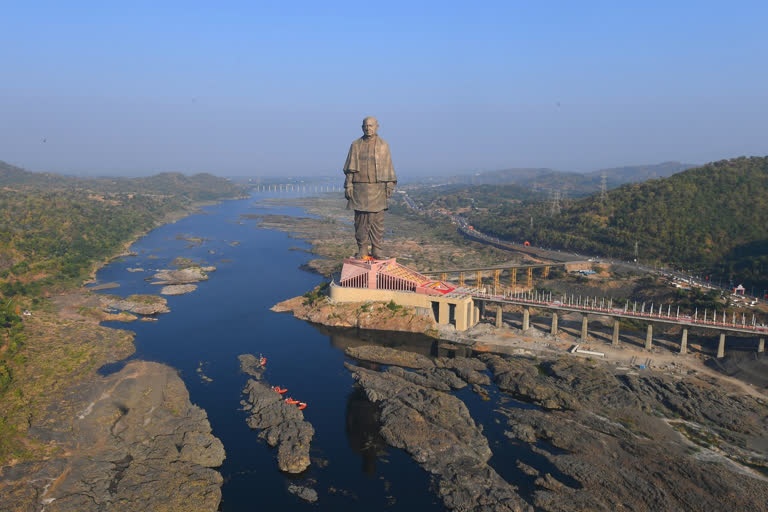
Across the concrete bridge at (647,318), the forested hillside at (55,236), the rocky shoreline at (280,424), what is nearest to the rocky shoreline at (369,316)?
the concrete bridge at (647,318)

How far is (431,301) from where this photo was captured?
69625mm

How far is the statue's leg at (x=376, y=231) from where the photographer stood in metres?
73.5

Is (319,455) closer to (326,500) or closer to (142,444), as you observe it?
(326,500)

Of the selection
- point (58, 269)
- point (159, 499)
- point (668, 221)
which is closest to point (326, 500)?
point (159, 499)

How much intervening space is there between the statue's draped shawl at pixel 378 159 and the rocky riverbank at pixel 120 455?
118 ft

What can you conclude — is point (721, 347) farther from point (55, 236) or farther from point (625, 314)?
point (55, 236)

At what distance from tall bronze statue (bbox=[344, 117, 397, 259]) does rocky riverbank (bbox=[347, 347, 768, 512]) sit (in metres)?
23.0

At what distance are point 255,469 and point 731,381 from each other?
44631mm

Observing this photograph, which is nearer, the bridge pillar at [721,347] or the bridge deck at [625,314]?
the bridge deck at [625,314]

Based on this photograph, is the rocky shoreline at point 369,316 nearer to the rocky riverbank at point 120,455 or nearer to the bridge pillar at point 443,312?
the bridge pillar at point 443,312

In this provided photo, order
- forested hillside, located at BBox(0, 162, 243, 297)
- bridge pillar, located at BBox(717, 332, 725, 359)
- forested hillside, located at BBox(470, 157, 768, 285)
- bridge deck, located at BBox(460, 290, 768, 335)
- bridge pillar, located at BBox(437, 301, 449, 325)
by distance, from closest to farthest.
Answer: bridge deck, located at BBox(460, 290, 768, 335) < bridge pillar, located at BBox(717, 332, 725, 359) < bridge pillar, located at BBox(437, 301, 449, 325) < forested hillside, located at BBox(0, 162, 243, 297) < forested hillside, located at BBox(470, 157, 768, 285)

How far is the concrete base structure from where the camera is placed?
2650 inches

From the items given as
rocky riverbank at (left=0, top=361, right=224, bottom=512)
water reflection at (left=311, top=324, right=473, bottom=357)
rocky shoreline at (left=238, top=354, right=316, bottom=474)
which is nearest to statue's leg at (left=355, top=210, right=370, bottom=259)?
water reflection at (left=311, top=324, right=473, bottom=357)

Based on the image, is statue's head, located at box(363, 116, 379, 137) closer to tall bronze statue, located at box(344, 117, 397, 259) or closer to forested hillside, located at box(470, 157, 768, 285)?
tall bronze statue, located at box(344, 117, 397, 259)
